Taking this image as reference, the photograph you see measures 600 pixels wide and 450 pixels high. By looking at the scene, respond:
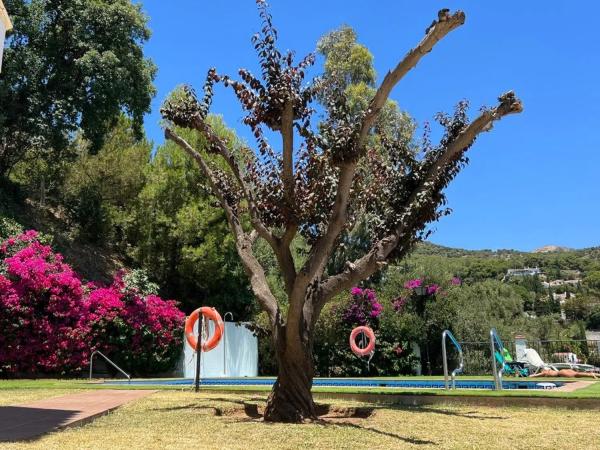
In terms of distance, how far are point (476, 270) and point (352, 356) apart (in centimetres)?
4085

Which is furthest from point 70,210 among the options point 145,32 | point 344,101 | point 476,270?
point 476,270

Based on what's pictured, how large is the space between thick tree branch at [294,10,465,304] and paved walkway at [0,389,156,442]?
371 centimetres

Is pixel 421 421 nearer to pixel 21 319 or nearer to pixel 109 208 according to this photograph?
pixel 21 319

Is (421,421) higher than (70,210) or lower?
lower

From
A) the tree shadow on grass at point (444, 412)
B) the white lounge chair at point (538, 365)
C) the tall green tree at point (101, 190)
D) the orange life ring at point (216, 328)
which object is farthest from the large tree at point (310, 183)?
the tall green tree at point (101, 190)

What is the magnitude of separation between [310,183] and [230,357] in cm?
1586

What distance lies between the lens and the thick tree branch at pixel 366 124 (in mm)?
7578

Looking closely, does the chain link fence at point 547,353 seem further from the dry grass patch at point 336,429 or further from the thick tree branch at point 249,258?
the thick tree branch at point 249,258

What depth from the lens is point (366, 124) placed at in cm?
827

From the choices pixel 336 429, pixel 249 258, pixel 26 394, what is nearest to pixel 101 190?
pixel 26 394

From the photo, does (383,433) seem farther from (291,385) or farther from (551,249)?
(551,249)

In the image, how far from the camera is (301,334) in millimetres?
8883

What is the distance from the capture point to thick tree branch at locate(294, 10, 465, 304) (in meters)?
7.58

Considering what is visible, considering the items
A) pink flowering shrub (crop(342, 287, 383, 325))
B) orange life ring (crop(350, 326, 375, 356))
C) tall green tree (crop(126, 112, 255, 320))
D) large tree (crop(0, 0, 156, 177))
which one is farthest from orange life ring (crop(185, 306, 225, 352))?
large tree (crop(0, 0, 156, 177))
